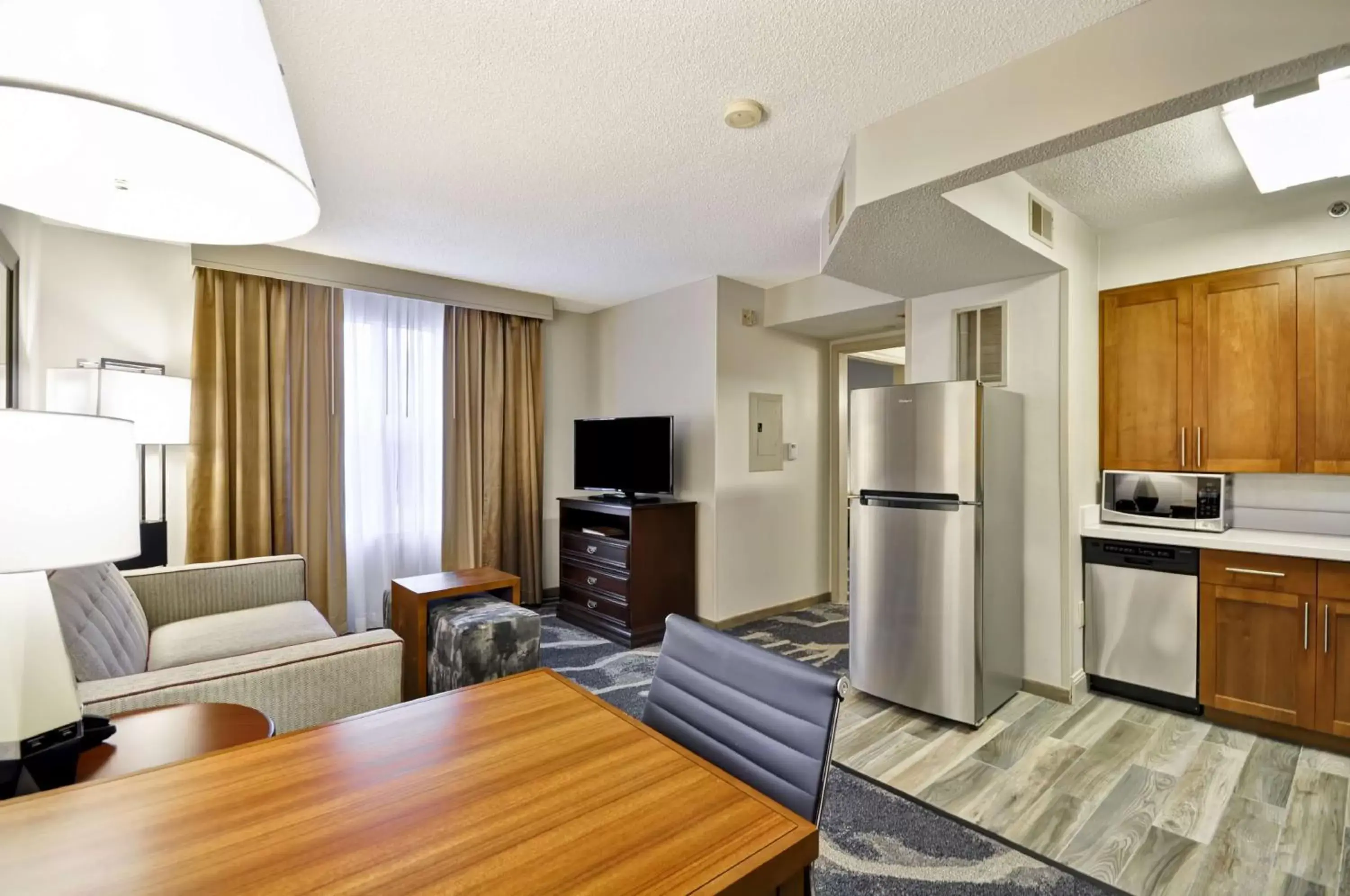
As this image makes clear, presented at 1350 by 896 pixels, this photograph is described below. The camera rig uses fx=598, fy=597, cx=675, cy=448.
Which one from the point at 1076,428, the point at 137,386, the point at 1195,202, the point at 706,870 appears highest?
the point at 1195,202

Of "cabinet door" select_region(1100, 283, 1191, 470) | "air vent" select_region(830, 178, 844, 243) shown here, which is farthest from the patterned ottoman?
"cabinet door" select_region(1100, 283, 1191, 470)

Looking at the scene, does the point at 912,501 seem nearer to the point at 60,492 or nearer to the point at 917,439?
the point at 917,439

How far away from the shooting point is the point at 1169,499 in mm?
3076

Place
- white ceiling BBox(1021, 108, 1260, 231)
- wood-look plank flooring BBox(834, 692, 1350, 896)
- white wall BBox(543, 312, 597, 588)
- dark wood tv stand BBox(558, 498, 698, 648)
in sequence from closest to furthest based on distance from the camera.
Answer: wood-look plank flooring BBox(834, 692, 1350, 896) → white ceiling BBox(1021, 108, 1260, 231) → dark wood tv stand BBox(558, 498, 698, 648) → white wall BBox(543, 312, 597, 588)

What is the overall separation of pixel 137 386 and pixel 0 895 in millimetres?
2865

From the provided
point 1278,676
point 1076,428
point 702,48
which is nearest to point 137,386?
point 702,48

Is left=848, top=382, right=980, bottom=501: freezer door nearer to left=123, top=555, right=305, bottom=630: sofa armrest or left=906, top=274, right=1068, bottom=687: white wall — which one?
left=906, top=274, right=1068, bottom=687: white wall

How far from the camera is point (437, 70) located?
74.7 inches

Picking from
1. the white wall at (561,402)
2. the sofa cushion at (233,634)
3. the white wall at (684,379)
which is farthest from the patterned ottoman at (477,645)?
the white wall at (561,402)

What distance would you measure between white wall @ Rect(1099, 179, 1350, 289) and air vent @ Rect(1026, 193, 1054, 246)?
2.43ft

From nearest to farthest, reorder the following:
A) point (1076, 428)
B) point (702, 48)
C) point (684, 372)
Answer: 1. point (702, 48)
2. point (1076, 428)
3. point (684, 372)

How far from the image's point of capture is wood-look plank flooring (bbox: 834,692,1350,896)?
184 centimetres

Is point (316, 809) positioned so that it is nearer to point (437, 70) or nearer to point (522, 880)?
point (522, 880)

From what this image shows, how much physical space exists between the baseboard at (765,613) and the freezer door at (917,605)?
120 centimetres
